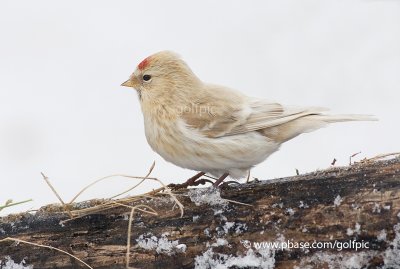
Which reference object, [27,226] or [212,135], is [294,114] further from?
[27,226]

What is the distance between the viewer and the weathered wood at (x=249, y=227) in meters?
3.68

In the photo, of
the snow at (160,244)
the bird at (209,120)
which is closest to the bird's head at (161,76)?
the bird at (209,120)

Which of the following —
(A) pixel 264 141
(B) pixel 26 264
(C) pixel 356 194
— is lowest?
(B) pixel 26 264

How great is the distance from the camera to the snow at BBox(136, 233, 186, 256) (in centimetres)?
392

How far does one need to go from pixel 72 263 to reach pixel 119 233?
32 centimetres

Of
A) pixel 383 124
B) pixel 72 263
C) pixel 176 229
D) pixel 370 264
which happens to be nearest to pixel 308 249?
pixel 370 264

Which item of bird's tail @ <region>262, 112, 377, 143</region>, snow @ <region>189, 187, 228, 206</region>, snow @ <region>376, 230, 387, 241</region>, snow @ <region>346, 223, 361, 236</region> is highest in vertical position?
bird's tail @ <region>262, 112, 377, 143</region>

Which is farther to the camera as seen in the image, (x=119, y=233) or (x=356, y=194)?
(x=119, y=233)

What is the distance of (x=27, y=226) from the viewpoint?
4.18 metres

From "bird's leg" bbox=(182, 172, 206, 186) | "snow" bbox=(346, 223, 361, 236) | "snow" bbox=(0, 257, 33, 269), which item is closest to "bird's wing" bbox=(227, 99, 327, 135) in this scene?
"bird's leg" bbox=(182, 172, 206, 186)

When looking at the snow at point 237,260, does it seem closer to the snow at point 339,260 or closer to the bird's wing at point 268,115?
the snow at point 339,260

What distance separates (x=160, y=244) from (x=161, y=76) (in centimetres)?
173

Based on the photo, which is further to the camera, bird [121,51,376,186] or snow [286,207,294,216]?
bird [121,51,376,186]

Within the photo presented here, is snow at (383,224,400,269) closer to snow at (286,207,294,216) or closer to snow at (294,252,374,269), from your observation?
snow at (294,252,374,269)
